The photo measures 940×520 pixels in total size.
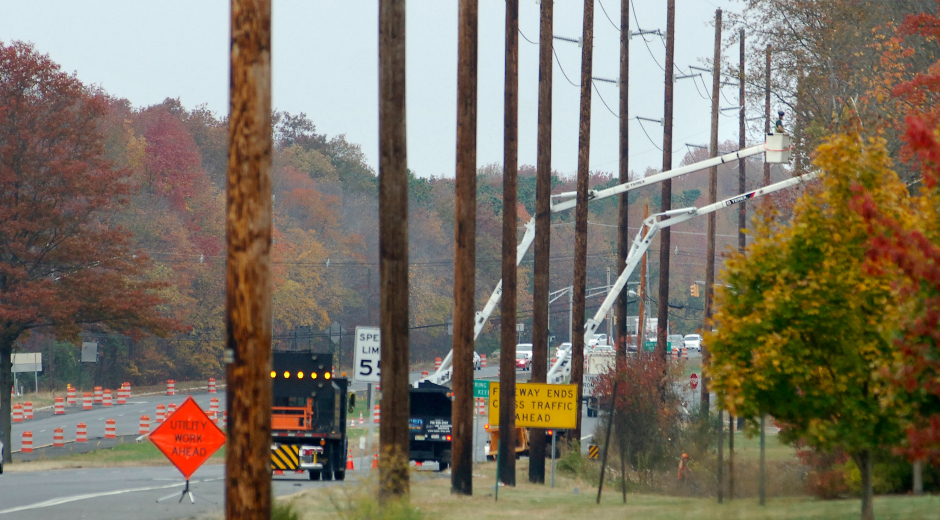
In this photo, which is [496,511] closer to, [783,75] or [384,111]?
[384,111]

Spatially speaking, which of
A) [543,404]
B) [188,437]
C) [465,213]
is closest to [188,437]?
[188,437]

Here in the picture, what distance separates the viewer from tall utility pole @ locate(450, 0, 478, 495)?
17.4m

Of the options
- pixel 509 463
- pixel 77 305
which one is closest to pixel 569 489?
pixel 509 463

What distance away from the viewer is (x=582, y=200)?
84.4 feet

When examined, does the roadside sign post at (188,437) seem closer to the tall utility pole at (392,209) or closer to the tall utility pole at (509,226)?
the tall utility pole at (392,209)

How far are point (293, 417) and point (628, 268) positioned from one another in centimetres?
1234

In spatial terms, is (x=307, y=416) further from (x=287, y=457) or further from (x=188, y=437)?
(x=188, y=437)

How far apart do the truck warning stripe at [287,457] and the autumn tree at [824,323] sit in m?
13.1

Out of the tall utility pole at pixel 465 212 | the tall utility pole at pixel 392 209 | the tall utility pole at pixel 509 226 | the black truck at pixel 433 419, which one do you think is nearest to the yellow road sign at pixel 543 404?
the tall utility pole at pixel 509 226

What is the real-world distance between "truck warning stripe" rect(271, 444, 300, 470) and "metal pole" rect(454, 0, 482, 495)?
23.4 ft

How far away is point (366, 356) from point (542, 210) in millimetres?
7522

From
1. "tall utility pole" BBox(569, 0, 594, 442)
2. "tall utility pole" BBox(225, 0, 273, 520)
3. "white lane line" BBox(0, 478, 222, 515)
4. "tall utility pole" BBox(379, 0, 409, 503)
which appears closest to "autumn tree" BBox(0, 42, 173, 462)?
"white lane line" BBox(0, 478, 222, 515)

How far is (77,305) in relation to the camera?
31.3 meters

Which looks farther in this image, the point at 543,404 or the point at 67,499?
the point at 543,404
